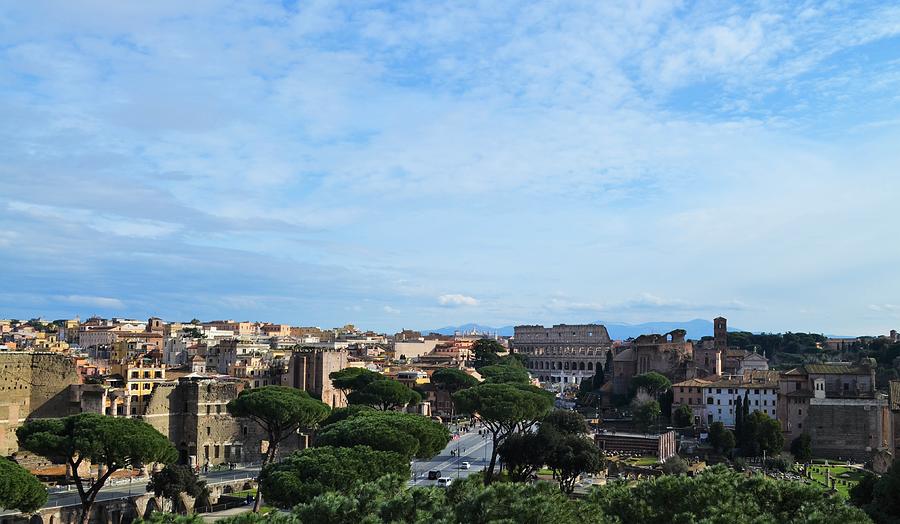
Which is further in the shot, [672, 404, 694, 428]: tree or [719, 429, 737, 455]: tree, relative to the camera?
[672, 404, 694, 428]: tree

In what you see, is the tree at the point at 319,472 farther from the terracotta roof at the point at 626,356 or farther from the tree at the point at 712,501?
the terracotta roof at the point at 626,356

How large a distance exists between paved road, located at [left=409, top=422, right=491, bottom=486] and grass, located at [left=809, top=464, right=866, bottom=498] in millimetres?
21064

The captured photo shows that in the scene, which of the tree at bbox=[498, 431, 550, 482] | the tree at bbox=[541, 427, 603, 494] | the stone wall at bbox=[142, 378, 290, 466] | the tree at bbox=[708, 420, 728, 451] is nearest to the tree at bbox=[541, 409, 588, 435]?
the tree at bbox=[498, 431, 550, 482]

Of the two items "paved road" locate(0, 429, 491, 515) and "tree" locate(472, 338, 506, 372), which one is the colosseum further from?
"paved road" locate(0, 429, 491, 515)

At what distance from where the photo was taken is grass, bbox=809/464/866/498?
54125 millimetres

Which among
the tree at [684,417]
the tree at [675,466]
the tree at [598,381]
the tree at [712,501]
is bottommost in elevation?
the tree at [675,466]

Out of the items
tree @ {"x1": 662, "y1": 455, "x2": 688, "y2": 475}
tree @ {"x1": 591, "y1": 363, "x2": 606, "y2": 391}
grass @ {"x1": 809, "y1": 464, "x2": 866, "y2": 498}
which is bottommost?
grass @ {"x1": 809, "y1": 464, "x2": 866, "y2": 498}

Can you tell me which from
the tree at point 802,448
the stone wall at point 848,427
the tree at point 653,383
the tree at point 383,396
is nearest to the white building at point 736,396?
the stone wall at point 848,427

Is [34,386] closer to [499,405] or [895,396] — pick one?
[499,405]

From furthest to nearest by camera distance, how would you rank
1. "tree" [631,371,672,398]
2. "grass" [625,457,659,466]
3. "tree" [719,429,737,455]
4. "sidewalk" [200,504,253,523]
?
"tree" [631,371,672,398]
"tree" [719,429,737,455]
"grass" [625,457,659,466]
"sidewalk" [200,504,253,523]

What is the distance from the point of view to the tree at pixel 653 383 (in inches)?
3565

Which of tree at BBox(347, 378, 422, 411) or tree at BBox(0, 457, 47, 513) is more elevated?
tree at BBox(347, 378, 422, 411)

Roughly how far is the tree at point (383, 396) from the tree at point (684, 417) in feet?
81.3

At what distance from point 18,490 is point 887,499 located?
110 feet
